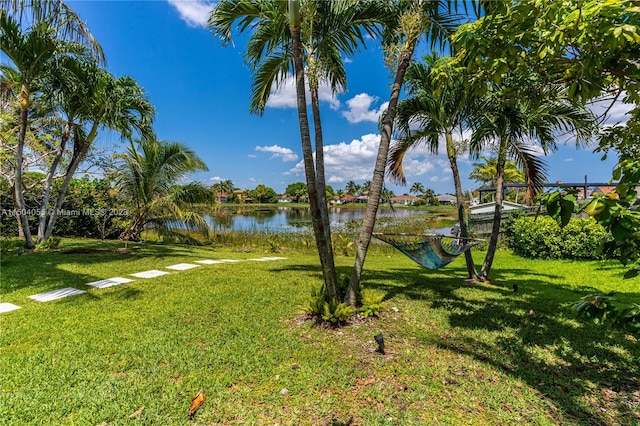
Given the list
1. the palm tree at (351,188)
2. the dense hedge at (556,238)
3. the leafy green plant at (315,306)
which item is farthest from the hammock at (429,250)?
the palm tree at (351,188)

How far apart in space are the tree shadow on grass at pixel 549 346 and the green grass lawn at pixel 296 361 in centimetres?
1

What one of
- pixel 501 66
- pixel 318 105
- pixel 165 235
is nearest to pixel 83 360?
pixel 318 105

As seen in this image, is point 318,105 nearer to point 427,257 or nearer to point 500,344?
point 427,257

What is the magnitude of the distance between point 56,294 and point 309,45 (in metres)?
4.42

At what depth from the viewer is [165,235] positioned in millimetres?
10344

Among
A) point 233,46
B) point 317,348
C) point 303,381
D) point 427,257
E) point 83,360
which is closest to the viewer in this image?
point 303,381

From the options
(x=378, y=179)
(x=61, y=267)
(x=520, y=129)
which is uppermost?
(x=520, y=129)

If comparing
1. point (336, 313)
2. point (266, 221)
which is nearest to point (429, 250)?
point (336, 313)

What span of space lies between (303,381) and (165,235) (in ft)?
32.2

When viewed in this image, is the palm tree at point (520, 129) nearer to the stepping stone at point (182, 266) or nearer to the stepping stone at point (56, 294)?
the stepping stone at point (182, 266)

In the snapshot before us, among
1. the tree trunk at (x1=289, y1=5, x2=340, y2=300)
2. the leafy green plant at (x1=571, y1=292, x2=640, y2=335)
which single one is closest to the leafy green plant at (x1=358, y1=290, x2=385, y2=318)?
the tree trunk at (x1=289, y1=5, x2=340, y2=300)

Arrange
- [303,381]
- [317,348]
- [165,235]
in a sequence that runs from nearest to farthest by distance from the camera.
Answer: [303,381]
[317,348]
[165,235]

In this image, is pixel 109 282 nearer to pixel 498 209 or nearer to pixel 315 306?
pixel 315 306

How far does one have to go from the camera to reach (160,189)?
9.91 metres
